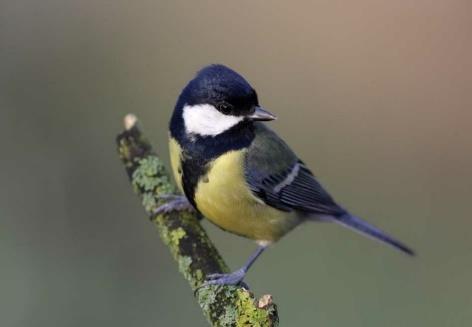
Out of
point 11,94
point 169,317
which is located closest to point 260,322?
point 169,317

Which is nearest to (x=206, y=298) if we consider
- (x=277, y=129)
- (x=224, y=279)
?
(x=224, y=279)

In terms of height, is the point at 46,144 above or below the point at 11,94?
below

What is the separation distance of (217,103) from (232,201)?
362 millimetres

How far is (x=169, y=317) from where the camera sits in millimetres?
3639

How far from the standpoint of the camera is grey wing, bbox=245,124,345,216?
8.98ft

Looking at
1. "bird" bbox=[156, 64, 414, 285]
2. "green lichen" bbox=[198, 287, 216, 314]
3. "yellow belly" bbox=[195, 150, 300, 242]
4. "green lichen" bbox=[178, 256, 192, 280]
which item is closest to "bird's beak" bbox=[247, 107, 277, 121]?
"bird" bbox=[156, 64, 414, 285]

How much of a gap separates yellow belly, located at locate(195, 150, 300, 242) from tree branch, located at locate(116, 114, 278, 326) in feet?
0.34

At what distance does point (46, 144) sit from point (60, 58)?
85 cm

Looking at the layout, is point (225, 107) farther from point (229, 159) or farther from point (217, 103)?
point (229, 159)

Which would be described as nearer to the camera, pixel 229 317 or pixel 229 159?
pixel 229 317

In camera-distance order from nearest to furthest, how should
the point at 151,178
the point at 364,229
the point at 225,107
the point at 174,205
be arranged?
1. the point at 225,107
2. the point at 174,205
3. the point at 151,178
4. the point at 364,229

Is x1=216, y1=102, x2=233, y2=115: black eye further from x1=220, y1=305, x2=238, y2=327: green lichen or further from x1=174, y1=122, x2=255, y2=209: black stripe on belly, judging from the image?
x1=220, y1=305, x2=238, y2=327: green lichen

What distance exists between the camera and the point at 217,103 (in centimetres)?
255

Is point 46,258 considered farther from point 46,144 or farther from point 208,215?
point 208,215
